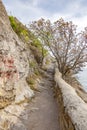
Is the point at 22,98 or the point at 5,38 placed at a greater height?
the point at 5,38

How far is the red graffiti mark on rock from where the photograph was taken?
25.2 ft

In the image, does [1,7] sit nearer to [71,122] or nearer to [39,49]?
[71,122]

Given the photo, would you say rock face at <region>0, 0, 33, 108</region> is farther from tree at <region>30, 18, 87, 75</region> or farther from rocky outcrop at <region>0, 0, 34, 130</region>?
tree at <region>30, 18, 87, 75</region>

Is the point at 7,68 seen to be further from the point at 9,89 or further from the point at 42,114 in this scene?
the point at 42,114

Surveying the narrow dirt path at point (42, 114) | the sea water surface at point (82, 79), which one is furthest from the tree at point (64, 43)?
the narrow dirt path at point (42, 114)

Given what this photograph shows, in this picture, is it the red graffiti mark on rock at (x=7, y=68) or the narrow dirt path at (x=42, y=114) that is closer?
the narrow dirt path at (x=42, y=114)

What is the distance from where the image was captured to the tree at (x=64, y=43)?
2081 cm

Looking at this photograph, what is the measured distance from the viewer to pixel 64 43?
21.3 meters

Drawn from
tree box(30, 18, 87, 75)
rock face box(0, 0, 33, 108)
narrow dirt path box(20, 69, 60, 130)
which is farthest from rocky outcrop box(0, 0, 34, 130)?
tree box(30, 18, 87, 75)

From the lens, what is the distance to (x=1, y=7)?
380 inches

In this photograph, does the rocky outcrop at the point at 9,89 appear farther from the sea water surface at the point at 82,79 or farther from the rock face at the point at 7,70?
the sea water surface at the point at 82,79

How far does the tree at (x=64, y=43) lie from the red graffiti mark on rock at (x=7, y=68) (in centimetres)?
1280

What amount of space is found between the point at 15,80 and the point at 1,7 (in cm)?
382

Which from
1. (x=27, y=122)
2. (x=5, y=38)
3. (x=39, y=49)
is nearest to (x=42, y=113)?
(x=27, y=122)
